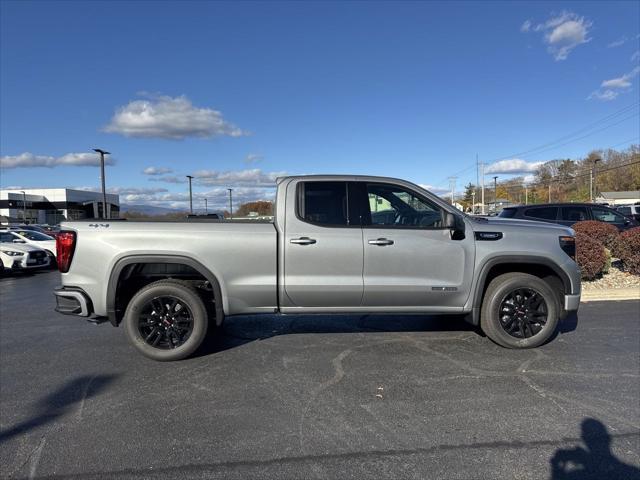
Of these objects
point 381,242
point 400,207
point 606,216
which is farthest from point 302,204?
point 606,216

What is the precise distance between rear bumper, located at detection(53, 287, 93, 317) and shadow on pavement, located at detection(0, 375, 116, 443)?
2.18ft

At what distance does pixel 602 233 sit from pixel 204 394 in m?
9.22

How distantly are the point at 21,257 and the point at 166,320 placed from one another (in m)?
12.6

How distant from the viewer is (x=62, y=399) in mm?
3938

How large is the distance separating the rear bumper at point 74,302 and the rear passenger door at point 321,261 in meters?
2.06

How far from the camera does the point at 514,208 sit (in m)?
11.9

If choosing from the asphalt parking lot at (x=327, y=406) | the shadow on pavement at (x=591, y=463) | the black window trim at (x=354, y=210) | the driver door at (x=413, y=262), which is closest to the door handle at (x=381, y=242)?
the driver door at (x=413, y=262)

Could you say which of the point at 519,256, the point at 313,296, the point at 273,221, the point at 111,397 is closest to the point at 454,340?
the point at 519,256

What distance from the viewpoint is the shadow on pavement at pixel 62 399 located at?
3418mm

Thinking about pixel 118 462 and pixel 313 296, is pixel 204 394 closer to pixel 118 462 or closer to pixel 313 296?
pixel 118 462

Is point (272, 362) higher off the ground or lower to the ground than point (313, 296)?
lower

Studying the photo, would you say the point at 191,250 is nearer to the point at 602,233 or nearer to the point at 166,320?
the point at 166,320

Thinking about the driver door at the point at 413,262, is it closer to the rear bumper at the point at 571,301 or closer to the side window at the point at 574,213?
the rear bumper at the point at 571,301

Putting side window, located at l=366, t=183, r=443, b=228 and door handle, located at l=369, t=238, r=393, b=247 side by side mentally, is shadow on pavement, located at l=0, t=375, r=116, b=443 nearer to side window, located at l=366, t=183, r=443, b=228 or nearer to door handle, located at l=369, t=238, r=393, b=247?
door handle, located at l=369, t=238, r=393, b=247
